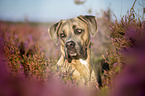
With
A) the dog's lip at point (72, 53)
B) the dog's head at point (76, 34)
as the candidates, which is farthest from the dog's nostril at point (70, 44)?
the dog's lip at point (72, 53)

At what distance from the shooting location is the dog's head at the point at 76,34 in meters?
2.72

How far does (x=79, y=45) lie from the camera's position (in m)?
2.76

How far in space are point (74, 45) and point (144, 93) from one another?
2.27 m

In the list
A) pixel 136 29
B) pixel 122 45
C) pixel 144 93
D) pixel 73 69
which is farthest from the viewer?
pixel 73 69

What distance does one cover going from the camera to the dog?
2766 millimetres

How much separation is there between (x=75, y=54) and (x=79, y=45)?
0.22 metres

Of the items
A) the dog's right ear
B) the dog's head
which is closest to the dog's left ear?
the dog's head

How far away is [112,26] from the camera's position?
2.82 metres

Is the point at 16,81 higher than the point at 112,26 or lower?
lower

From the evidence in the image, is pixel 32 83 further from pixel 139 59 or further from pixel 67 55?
pixel 67 55

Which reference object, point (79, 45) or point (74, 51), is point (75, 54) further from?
point (79, 45)

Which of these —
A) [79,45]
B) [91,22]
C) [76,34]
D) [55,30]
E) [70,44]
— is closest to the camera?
[70,44]

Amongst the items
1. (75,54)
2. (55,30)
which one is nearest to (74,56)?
(75,54)

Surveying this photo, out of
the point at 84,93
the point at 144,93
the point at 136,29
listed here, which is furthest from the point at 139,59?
the point at 136,29
